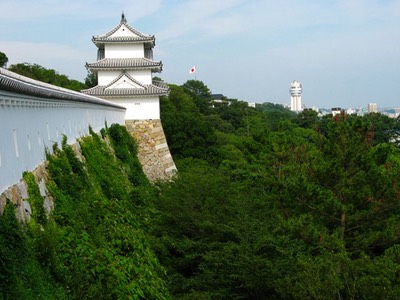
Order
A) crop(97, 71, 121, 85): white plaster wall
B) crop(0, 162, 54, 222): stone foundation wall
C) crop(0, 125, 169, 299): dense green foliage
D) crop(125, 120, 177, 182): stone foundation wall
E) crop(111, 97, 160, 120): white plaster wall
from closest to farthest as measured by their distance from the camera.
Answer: crop(0, 125, 169, 299): dense green foliage
crop(0, 162, 54, 222): stone foundation wall
crop(125, 120, 177, 182): stone foundation wall
crop(111, 97, 160, 120): white plaster wall
crop(97, 71, 121, 85): white plaster wall

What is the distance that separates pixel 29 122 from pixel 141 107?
56.4 ft

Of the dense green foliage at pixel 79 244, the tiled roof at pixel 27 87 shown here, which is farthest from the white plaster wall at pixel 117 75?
the tiled roof at pixel 27 87

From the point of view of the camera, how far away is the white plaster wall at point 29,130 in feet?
26.0

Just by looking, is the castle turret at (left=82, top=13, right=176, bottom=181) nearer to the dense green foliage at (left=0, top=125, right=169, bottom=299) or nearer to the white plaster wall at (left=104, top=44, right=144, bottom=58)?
the white plaster wall at (left=104, top=44, right=144, bottom=58)

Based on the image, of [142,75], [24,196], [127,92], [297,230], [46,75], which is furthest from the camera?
[46,75]

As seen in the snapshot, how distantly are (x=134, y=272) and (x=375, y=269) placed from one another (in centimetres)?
453

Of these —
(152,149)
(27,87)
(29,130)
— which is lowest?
(152,149)

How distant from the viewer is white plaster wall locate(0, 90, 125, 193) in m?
7.93

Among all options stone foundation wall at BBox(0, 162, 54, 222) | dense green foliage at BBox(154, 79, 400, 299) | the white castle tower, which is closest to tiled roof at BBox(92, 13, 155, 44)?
the white castle tower

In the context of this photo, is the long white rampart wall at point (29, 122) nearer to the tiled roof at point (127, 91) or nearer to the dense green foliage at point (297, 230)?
the dense green foliage at point (297, 230)

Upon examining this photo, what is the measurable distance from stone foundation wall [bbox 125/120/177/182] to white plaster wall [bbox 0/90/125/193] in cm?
1024

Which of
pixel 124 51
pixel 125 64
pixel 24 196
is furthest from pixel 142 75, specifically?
pixel 24 196

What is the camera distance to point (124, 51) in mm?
27906

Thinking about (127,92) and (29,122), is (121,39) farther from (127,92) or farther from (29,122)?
(29,122)
